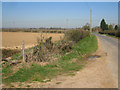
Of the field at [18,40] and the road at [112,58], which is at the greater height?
the field at [18,40]

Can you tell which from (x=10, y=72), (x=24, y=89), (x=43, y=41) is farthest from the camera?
(x=43, y=41)

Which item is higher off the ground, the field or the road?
the field

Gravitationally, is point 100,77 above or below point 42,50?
below

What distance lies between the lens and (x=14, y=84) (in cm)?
552

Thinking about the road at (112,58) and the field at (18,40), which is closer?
the road at (112,58)

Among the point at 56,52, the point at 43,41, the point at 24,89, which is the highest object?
the point at 43,41

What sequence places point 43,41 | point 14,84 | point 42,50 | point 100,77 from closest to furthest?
point 14,84 → point 100,77 → point 42,50 → point 43,41

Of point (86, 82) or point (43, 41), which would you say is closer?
point (86, 82)

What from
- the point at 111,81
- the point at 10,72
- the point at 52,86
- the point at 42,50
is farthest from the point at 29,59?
the point at 111,81

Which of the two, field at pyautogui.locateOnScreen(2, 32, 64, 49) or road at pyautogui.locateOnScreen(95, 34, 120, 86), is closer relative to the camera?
road at pyautogui.locateOnScreen(95, 34, 120, 86)

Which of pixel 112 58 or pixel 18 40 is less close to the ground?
pixel 18 40

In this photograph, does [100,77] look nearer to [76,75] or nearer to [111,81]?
[111,81]

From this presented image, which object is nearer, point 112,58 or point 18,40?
point 112,58

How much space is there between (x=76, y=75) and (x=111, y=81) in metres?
1.50
